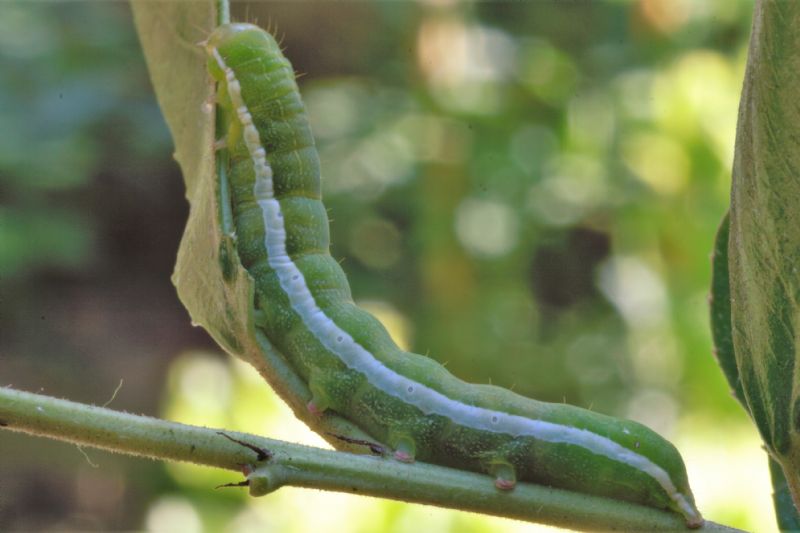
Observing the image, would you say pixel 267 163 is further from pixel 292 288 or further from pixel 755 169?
pixel 755 169

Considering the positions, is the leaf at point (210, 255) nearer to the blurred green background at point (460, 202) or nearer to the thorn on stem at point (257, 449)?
the thorn on stem at point (257, 449)

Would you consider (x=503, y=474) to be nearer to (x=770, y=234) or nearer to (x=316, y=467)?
(x=316, y=467)

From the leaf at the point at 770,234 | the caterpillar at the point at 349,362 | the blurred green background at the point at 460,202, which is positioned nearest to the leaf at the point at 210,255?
the caterpillar at the point at 349,362

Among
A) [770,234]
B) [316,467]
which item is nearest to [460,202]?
[770,234]

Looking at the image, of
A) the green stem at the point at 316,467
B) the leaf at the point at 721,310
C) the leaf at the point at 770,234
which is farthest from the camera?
the leaf at the point at 721,310

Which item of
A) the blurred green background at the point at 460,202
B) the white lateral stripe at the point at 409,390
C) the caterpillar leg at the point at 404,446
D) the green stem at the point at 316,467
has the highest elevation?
the blurred green background at the point at 460,202

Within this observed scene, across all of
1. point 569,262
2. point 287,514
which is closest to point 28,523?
point 287,514

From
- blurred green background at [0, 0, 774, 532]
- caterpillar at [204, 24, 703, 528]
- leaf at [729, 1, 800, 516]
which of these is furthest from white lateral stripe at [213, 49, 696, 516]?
blurred green background at [0, 0, 774, 532]
